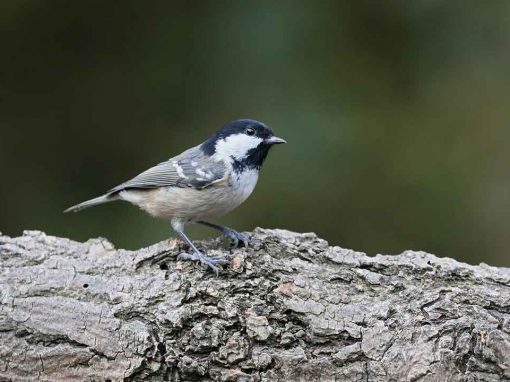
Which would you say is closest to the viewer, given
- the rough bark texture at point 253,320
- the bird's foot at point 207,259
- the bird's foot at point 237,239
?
the rough bark texture at point 253,320

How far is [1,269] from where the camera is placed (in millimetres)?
2383

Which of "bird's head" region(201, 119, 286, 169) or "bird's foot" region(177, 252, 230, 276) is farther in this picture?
"bird's head" region(201, 119, 286, 169)

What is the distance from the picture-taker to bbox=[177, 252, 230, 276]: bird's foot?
7.72 ft

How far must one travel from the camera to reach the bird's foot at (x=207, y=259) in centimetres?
235

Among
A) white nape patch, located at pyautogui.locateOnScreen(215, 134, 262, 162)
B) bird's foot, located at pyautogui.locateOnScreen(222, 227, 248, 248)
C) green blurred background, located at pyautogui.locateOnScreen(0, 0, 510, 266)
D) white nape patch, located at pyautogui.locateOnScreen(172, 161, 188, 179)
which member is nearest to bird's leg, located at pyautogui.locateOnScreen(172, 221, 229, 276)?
bird's foot, located at pyautogui.locateOnScreen(222, 227, 248, 248)

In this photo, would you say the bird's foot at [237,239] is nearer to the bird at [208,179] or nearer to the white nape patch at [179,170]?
the bird at [208,179]

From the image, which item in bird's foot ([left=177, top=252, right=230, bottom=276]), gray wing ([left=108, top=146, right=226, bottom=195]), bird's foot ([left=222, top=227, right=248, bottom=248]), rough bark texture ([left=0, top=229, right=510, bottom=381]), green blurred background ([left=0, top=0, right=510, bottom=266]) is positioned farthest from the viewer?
green blurred background ([left=0, top=0, right=510, bottom=266])

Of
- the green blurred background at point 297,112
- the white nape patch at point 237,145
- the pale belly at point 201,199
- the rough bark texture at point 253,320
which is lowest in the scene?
the rough bark texture at point 253,320

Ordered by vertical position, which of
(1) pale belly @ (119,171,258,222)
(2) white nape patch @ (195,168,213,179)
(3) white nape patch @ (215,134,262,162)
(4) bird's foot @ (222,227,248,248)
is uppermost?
(3) white nape patch @ (215,134,262,162)

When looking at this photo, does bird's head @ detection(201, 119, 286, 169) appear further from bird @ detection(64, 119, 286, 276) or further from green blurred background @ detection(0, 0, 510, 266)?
green blurred background @ detection(0, 0, 510, 266)

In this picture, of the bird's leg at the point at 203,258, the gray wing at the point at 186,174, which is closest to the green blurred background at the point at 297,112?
the gray wing at the point at 186,174

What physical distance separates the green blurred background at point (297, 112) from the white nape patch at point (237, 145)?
2.96 ft

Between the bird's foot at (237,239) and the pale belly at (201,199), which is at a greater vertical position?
the pale belly at (201,199)

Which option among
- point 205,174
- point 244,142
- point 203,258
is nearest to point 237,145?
point 244,142
